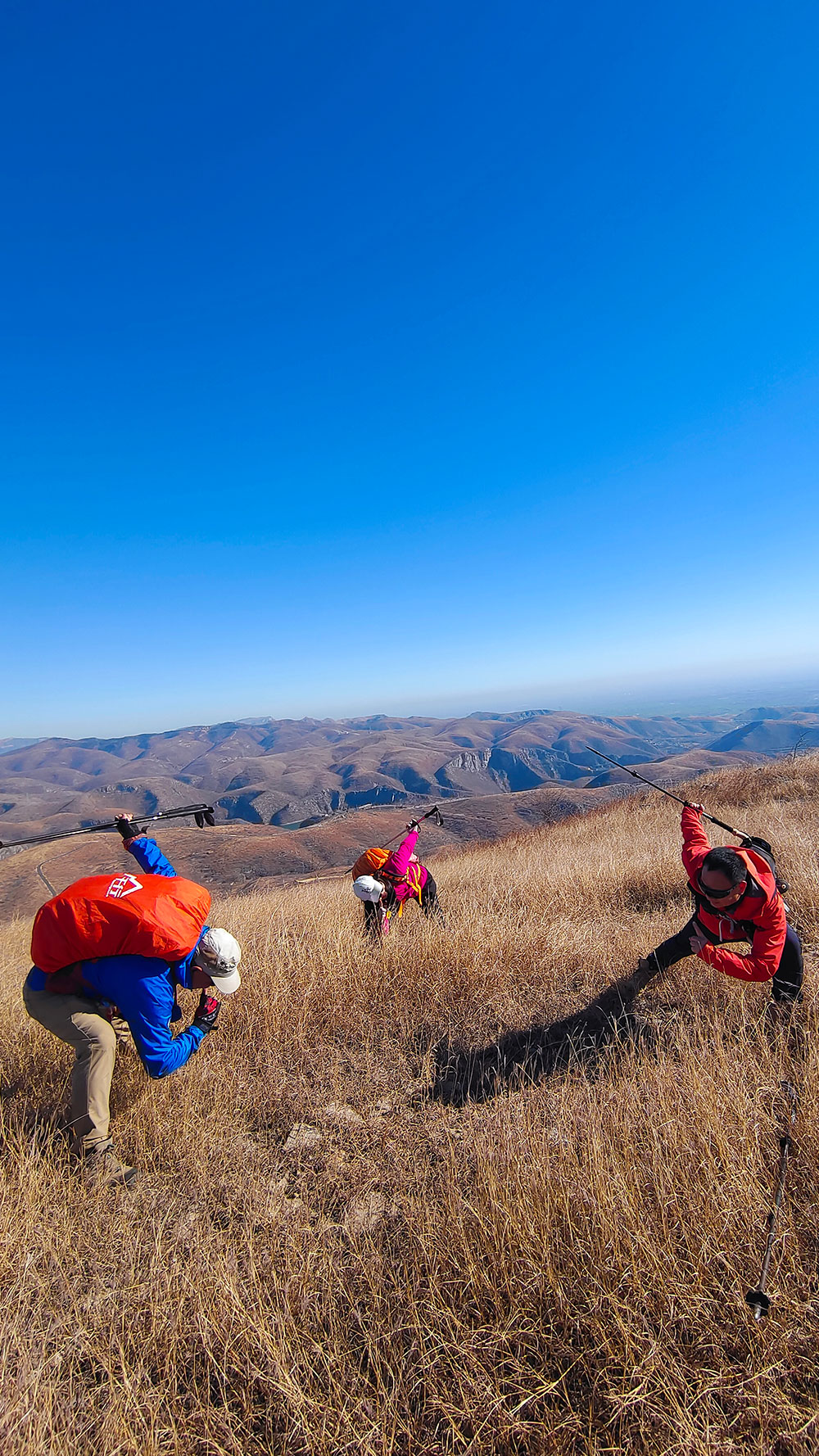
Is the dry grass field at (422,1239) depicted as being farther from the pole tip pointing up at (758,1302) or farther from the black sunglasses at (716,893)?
the black sunglasses at (716,893)

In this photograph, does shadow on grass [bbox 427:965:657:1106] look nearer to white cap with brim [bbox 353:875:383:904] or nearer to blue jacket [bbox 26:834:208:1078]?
blue jacket [bbox 26:834:208:1078]

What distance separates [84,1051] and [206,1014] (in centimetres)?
73

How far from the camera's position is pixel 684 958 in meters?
4.68

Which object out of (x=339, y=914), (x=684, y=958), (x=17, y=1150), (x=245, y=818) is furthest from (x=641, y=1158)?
(x=245, y=818)

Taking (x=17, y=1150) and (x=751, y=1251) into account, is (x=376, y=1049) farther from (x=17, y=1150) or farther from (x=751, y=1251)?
(x=751, y=1251)

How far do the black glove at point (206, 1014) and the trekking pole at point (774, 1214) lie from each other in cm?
306

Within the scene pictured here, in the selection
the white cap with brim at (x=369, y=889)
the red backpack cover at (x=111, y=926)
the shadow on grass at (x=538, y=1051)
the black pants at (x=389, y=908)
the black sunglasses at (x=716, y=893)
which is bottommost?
the shadow on grass at (x=538, y=1051)

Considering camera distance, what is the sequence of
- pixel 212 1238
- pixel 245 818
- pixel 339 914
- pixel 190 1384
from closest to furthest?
1. pixel 190 1384
2. pixel 212 1238
3. pixel 339 914
4. pixel 245 818

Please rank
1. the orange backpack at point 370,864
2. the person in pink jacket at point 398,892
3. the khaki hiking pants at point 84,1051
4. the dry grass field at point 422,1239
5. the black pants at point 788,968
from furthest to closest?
1. the orange backpack at point 370,864
2. the person in pink jacket at point 398,892
3. the black pants at point 788,968
4. the khaki hiking pants at point 84,1051
5. the dry grass field at point 422,1239

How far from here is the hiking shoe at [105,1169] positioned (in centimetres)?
297

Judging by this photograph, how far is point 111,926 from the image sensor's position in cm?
326

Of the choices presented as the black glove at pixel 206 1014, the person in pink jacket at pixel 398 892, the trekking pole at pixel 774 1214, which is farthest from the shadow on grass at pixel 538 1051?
the person in pink jacket at pixel 398 892

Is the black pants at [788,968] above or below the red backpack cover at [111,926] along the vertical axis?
below

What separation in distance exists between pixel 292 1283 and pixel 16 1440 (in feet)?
3.06
